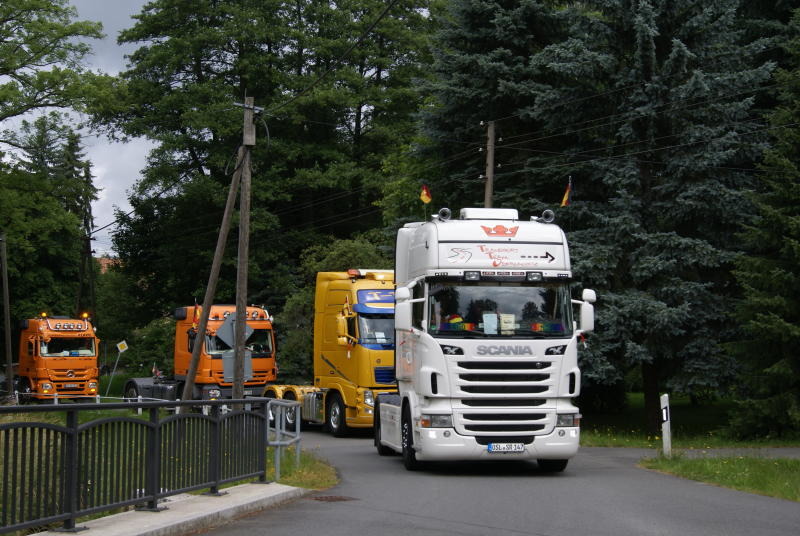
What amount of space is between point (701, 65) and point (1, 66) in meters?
24.9

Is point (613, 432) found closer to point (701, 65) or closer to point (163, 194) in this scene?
point (701, 65)

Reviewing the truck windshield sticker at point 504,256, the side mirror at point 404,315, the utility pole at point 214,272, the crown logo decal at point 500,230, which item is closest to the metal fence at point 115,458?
the side mirror at point 404,315

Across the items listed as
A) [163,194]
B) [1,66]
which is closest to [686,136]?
[1,66]

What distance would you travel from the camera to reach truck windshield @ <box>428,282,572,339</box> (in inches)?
583

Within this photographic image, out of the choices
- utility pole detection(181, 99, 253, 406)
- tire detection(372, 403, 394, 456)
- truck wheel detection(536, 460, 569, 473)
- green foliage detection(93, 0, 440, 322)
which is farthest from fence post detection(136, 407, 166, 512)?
green foliage detection(93, 0, 440, 322)

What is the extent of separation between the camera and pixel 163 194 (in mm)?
49000

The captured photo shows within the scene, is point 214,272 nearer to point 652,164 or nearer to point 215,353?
point 215,353

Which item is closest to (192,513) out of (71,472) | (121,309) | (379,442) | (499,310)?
(71,472)

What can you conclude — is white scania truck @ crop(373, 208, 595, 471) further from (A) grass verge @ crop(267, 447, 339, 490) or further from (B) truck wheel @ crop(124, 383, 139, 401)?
(B) truck wheel @ crop(124, 383, 139, 401)

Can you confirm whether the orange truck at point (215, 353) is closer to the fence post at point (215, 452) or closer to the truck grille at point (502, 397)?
the truck grille at point (502, 397)

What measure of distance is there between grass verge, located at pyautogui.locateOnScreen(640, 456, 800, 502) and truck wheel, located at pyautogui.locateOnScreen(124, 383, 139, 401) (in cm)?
2434

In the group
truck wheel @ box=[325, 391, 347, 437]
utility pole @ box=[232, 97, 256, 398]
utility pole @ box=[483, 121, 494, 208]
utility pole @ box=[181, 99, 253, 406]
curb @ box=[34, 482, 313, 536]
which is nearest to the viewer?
curb @ box=[34, 482, 313, 536]

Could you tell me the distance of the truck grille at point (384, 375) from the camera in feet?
80.1

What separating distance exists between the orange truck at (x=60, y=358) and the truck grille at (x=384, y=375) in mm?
20418
